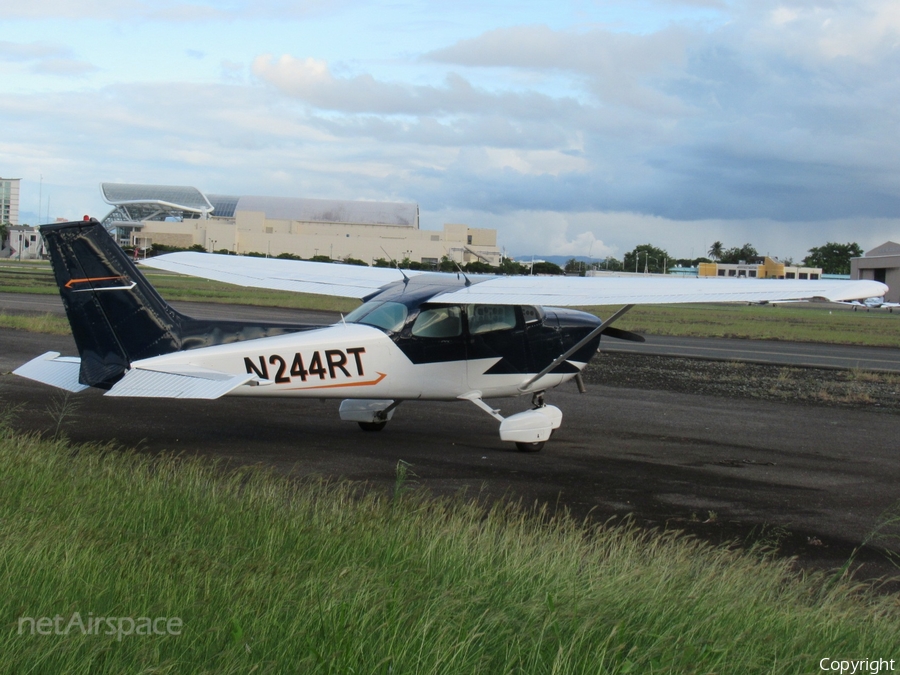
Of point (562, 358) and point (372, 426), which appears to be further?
point (372, 426)

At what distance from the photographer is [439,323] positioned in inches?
421

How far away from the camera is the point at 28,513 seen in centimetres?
511

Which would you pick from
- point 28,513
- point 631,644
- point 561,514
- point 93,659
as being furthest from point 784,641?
point 28,513

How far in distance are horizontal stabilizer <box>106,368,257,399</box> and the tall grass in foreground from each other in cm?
221

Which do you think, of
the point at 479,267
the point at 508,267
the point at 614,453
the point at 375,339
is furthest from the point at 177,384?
the point at 508,267

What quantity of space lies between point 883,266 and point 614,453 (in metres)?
104

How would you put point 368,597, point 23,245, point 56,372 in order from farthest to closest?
1. point 23,245
2. point 56,372
3. point 368,597

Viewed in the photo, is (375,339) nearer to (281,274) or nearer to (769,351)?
(281,274)

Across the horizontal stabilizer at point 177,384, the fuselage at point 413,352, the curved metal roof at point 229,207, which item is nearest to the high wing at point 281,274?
the fuselage at point 413,352

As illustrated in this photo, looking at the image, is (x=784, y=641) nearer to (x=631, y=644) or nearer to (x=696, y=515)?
(x=631, y=644)

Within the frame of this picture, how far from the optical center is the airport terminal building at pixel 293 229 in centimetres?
11044

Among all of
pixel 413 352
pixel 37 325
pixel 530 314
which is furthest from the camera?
pixel 37 325

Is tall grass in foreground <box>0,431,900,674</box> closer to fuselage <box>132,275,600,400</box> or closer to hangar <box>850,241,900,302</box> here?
fuselage <box>132,275,600,400</box>

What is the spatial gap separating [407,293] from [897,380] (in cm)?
1489
